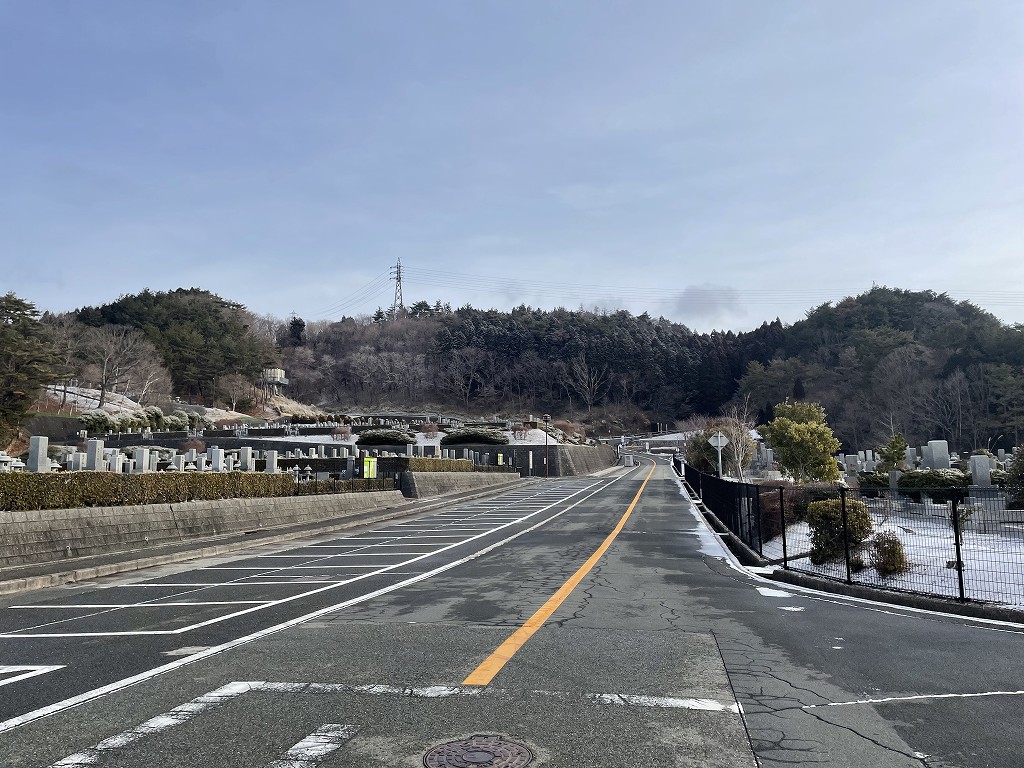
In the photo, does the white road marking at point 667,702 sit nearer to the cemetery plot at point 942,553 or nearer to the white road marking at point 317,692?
the white road marking at point 317,692

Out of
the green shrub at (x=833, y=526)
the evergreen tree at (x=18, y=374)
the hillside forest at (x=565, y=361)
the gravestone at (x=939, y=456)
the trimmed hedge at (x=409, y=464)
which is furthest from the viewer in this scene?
the hillside forest at (x=565, y=361)

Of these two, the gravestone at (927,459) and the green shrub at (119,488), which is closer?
the green shrub at (119,488)

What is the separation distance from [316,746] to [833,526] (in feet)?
33.0

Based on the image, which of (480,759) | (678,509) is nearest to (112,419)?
(678,509)

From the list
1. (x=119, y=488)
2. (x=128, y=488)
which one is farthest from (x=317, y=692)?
(x=128, y=488)

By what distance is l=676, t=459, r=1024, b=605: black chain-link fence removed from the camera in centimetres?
941

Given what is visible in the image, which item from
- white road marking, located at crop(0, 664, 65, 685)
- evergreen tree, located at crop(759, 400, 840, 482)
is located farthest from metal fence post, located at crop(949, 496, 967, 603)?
evergreen tree, located at crop(759, 400, 840, 482)

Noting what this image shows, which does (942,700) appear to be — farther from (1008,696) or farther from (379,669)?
(379,669)

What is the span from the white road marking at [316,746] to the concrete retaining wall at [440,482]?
1192 inches

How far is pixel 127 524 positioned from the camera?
14961mm

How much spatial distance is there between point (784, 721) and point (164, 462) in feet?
78.0

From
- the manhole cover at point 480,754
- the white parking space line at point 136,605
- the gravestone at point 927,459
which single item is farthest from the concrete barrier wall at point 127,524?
the gravestone at point 927,459

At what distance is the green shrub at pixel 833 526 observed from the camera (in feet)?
37.2

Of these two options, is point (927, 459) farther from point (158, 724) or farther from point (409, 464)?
point (158, 724)
